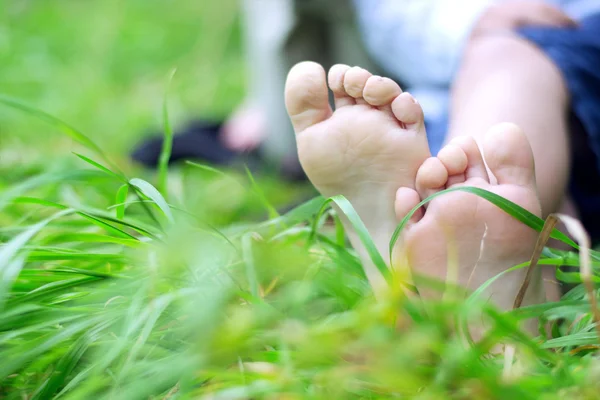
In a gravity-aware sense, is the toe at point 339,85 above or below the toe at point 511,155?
above

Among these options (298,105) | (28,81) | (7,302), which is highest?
(298,105)

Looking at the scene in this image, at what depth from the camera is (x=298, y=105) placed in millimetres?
731

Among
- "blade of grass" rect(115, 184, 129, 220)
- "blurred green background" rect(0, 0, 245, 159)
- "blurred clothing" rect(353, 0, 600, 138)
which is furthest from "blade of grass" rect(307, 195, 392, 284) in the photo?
"blurred green background" rect(0, 0, 245, 159)

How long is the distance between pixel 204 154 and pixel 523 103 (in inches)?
41.6

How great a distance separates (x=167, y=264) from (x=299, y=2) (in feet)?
3.96

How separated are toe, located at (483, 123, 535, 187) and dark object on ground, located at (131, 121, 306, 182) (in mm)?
1053

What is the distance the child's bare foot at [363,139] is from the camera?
0.71 meters

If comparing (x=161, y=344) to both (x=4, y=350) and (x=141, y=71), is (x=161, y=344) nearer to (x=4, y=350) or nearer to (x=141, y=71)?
(x=4, y=350)

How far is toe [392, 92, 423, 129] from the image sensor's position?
0.69 m

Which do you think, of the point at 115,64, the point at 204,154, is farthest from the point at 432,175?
the point at 115,64

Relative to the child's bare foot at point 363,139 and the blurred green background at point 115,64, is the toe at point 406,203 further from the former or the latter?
the blurred green background at point 115,64

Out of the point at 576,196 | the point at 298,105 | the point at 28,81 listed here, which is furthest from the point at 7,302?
the point at 28,81

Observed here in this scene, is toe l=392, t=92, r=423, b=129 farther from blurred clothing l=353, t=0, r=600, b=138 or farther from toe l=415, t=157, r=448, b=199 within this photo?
blurred clothing l=353, t=0, r=600, b=138

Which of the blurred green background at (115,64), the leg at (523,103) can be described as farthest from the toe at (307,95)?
the blurred green background at (115,64)
